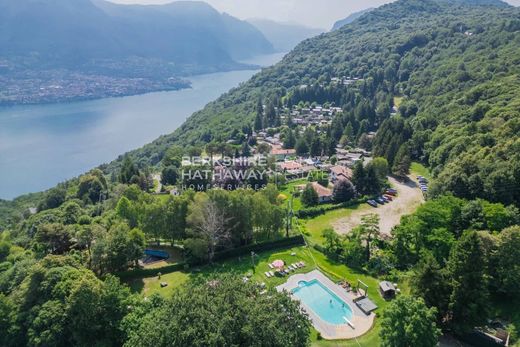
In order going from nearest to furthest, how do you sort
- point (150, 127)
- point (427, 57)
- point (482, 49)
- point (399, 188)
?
point (399, 188)
point (482, 49)
point (427, 57)
point (150, 127)

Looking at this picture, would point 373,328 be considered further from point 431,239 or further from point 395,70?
point 395,70

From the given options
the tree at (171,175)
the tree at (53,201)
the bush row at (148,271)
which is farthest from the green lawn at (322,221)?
the tree at (53,201)

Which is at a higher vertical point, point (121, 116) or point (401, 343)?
point (401, 343)

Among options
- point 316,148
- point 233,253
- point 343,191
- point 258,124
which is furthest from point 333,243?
point 258,124

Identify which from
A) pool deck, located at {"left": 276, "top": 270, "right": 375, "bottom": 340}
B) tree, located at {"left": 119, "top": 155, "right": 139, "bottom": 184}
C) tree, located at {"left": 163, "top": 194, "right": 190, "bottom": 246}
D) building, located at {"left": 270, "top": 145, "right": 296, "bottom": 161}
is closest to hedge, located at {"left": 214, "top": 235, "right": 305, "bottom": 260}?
tree, located at {"left": 163, "top": 194, "right": 190, "bottom": 246}

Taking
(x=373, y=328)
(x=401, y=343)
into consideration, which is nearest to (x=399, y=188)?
(x=373, y=328)

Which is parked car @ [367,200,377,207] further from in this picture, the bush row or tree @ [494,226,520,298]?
the bush row
